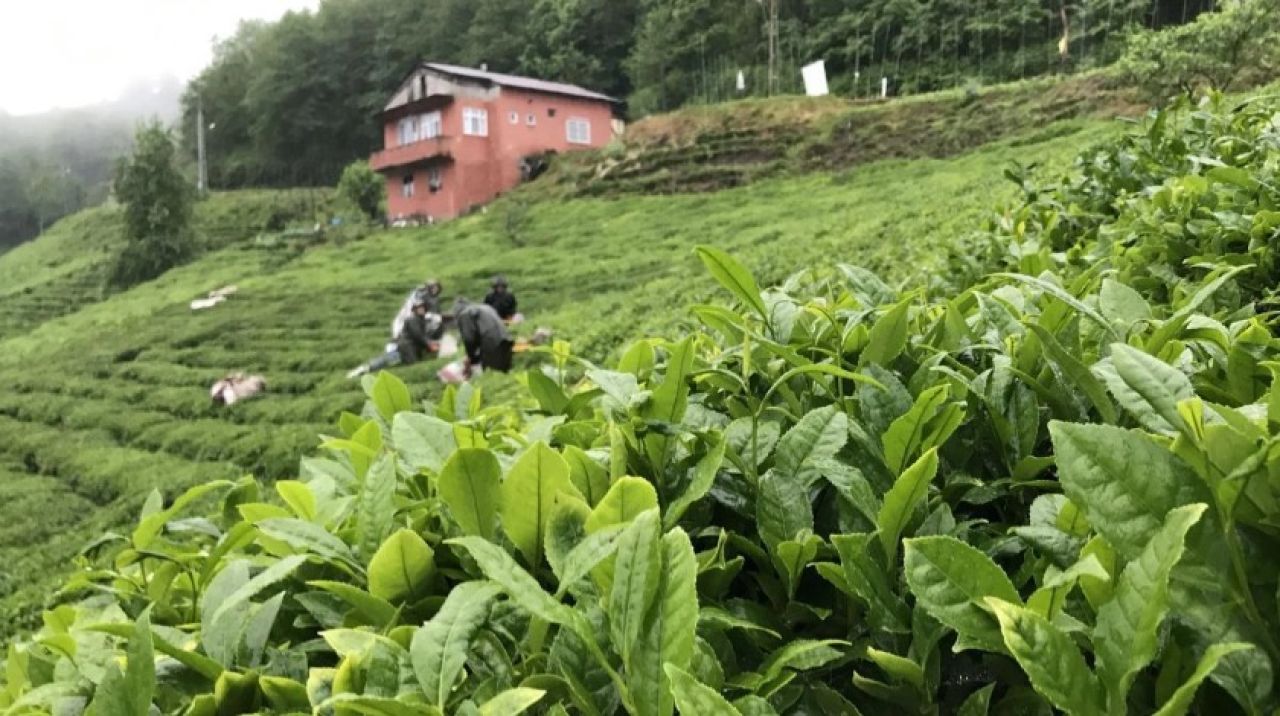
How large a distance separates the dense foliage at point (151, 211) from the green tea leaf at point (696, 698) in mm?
27256

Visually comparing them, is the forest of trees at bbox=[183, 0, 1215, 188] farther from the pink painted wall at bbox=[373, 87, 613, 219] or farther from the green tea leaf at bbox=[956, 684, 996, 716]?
the green tea leaf at bbox=[956, 684, 996, 716]

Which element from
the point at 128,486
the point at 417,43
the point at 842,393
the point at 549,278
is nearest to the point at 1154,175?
the point at 842,393

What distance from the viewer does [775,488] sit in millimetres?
608

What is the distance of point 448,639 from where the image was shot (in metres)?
0.50

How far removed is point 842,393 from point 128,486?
328 inches

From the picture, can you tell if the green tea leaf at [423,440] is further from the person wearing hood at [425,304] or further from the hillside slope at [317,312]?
the person wearing hood at [425,304]

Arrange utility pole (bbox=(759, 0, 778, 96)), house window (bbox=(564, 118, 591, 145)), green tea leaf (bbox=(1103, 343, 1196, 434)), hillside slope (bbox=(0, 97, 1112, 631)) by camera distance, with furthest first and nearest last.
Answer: utility pole (bbox=(759, 0, 778, 96)) < house window (bbox=(564, 118, 591, 145)) < hillside slope (bbox=(0, 97, 1112, 631)) < green tea leaf (bbox=(1103, 343, 1196, 434))

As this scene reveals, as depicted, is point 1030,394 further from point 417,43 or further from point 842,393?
point 417,43

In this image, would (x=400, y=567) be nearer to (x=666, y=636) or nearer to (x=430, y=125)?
(x=666, y=636)

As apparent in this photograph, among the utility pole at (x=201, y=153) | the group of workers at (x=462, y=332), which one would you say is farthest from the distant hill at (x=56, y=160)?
the group of workers at (x=462, y=332)

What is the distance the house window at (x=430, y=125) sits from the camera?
25472 millimetres

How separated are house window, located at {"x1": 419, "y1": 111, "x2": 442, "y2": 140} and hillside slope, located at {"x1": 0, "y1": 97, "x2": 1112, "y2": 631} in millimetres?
4683

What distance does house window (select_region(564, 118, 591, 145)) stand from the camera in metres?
26.8

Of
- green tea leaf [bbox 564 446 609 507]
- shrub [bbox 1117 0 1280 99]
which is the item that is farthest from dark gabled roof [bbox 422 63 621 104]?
green tea leaf [bbox 564 446 609 507]
